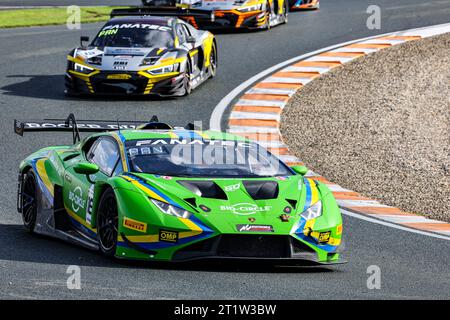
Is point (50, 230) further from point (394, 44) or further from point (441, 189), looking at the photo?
point (394, 44)

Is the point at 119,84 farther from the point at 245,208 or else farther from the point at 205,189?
the point at 245,208

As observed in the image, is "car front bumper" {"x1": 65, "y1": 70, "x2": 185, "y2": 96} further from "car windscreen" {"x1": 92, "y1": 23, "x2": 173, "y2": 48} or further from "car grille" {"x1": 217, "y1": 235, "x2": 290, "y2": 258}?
"car grille" {"x1": 217, "y1": 235, "x2": 290, "y2": 258}

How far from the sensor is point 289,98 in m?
19.0

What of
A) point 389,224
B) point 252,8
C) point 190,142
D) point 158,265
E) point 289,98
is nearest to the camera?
point 158,265

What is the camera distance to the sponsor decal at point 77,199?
9.64 m

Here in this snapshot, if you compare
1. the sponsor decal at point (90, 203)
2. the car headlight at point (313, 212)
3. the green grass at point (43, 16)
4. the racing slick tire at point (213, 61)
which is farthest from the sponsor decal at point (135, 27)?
the car headlight at point (313, 212)

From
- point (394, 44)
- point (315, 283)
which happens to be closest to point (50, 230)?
point (315, 283)

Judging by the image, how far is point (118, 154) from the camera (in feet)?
31.9

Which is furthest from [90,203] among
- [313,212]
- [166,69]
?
[166,69]

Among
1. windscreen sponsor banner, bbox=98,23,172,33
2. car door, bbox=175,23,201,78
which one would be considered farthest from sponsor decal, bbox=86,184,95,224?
windscreen sponsor banner, bbox=98,23,172,33

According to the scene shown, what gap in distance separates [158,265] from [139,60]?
977 cm

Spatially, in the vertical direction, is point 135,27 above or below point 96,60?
above

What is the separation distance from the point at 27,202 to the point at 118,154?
1497 millimetres

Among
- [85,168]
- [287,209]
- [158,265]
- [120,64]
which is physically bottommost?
[158,265]
